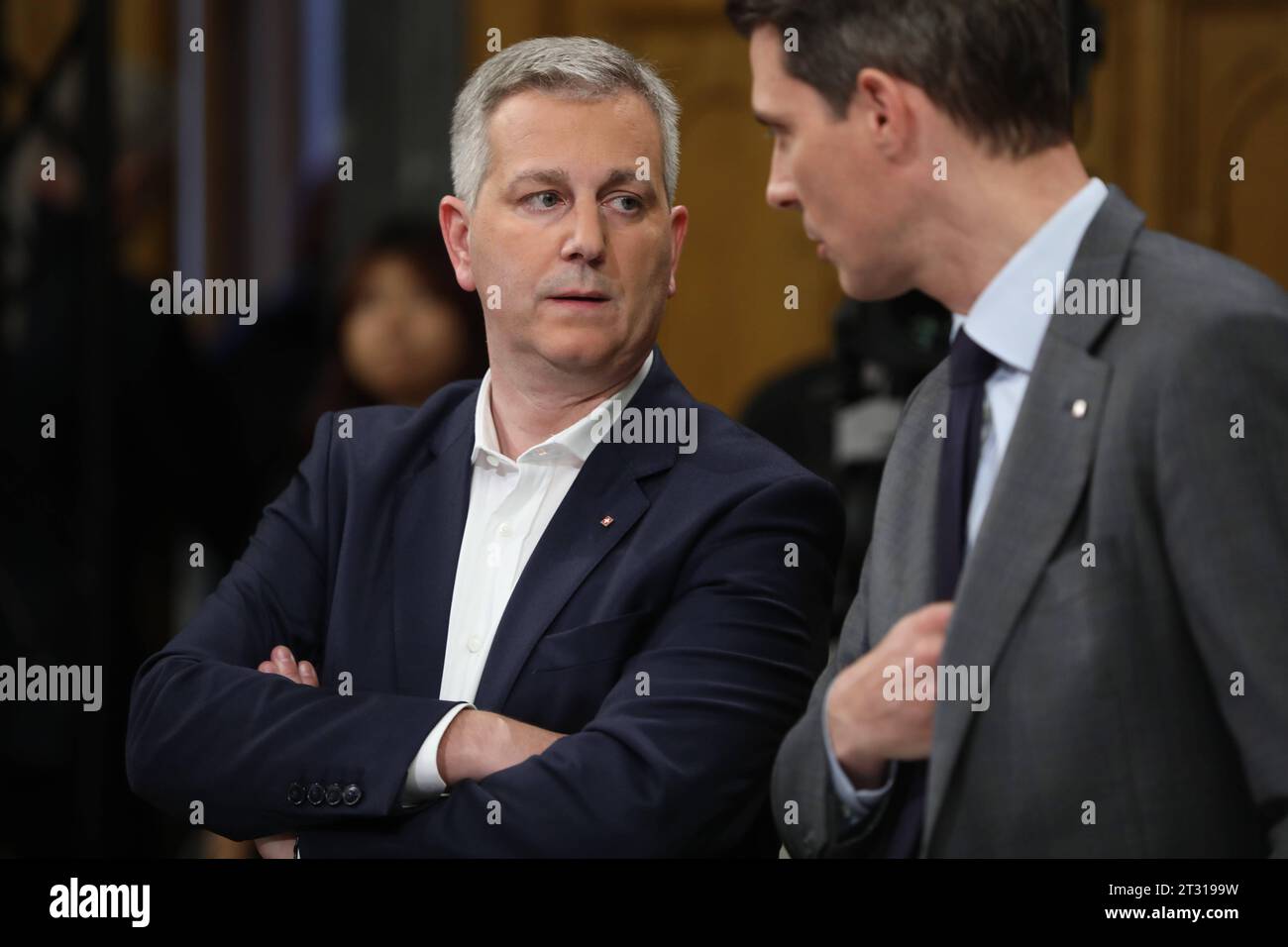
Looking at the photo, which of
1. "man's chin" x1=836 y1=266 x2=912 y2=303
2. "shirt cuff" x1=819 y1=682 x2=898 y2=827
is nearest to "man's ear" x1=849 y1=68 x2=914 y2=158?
"man's chin" x1=836 y1=266 x2=912 y2=303

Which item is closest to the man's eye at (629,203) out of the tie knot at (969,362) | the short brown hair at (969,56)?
the short brown hair at (969,56)

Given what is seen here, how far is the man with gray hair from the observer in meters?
1.88

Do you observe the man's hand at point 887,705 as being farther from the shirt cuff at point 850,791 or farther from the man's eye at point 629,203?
the man's eye at point 629,203

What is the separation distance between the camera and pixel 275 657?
6.71 feet

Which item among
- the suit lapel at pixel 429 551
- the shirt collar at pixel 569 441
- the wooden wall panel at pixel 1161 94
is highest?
the wooden wall panel at pixel 1161 94

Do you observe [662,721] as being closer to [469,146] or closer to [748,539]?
[748,539]

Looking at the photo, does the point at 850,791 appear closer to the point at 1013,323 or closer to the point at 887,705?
the point at 887,705

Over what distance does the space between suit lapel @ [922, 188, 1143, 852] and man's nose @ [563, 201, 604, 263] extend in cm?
45

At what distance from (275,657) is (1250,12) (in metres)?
4.15

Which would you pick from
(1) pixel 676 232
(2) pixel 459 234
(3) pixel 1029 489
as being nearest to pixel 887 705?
(3) pixel 1029 489

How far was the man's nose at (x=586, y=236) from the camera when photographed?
6.21ft

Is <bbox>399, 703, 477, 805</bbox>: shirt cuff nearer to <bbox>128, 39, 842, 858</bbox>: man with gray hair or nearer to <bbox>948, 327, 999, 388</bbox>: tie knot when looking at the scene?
<bbox>128, 39, 842, 858</bbox>: man with gray hair

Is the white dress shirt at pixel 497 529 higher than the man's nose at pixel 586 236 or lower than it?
lower

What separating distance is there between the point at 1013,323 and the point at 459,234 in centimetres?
62
